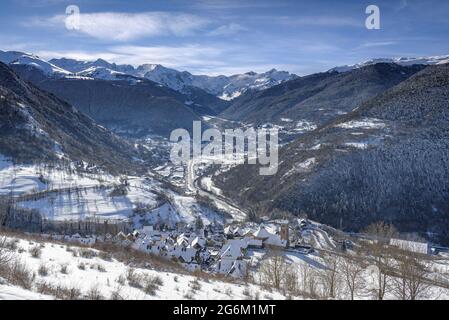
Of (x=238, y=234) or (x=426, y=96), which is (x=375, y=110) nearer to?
(x=426, y=96)

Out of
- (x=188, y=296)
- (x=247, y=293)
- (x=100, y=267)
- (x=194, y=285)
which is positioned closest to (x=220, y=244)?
(x=100, y=267)

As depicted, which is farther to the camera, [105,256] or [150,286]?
[105,256]

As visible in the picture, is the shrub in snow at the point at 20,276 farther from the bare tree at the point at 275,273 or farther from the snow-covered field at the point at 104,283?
the bare tree at the point at 275,273

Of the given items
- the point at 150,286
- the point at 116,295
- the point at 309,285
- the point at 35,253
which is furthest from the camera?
the point at 309,285

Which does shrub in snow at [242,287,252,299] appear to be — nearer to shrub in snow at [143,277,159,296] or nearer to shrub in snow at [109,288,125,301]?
shrub in snow at [143,277,159,296]

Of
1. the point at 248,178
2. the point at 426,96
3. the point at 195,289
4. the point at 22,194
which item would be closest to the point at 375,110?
the point at 426,96

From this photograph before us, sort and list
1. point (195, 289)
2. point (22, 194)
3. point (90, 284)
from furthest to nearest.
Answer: point (22, 194) → point (195, 289) → point (90, 284)

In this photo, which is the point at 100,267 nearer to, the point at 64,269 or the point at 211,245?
the point at 64,269

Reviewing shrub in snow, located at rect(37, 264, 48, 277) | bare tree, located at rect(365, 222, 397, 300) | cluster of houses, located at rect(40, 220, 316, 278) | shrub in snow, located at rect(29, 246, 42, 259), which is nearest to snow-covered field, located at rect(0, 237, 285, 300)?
shrub in snow, located at rect(37, 264, 48, 277)

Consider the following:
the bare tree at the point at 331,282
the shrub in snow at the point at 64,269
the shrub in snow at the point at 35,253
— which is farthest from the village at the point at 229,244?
the shrub in snow at the point at 64,269

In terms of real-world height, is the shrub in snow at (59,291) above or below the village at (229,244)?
above

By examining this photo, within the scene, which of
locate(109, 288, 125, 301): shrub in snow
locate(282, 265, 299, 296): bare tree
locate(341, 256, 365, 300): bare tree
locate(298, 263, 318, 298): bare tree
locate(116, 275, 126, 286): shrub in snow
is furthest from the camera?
locate(341, 256, 365, 300): bare tree
